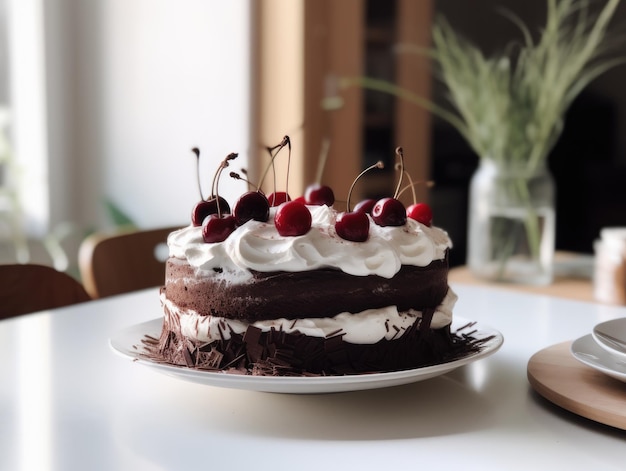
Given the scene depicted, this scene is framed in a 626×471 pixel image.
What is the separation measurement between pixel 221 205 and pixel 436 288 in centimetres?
24

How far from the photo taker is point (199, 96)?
2.99m

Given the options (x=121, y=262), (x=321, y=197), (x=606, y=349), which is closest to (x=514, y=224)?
(x=121, y=262)

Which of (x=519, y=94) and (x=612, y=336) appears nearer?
(x=612, y=336)

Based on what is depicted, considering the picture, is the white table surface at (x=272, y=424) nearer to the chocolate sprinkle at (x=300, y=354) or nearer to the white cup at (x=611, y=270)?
the chocolate sprinkle at (x=300, y=354)

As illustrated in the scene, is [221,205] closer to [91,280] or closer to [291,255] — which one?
[291,255]

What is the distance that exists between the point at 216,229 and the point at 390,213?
0.58ft

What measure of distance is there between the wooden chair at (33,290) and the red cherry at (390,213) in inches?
25.6

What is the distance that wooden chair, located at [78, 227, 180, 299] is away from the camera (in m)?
1.48

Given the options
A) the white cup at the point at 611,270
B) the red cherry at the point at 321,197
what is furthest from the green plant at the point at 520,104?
the red cherry at the point at 321,197

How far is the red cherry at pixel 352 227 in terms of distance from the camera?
2.60 feet

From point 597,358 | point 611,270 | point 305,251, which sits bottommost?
point 611,270

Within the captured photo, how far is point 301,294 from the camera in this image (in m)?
0.77

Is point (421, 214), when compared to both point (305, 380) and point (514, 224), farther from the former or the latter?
point (514, 224)

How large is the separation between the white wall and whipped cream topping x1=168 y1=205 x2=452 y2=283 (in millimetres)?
2082
